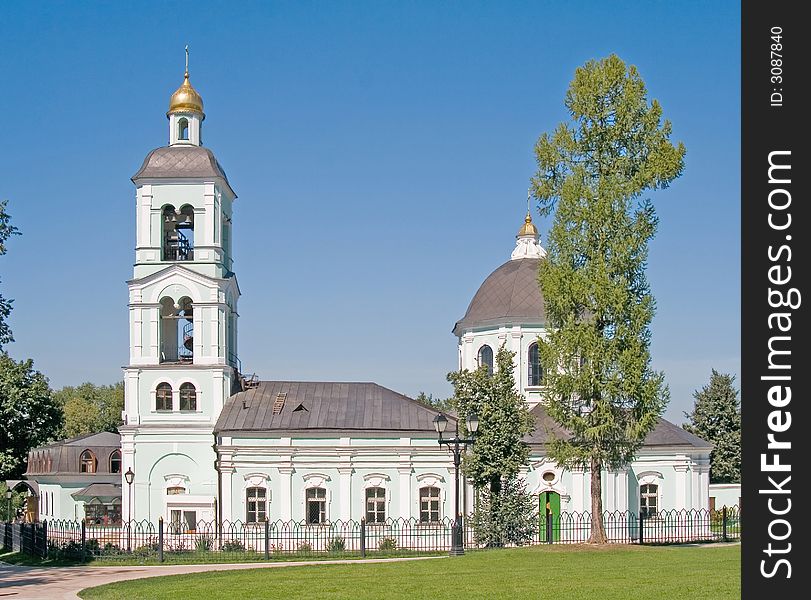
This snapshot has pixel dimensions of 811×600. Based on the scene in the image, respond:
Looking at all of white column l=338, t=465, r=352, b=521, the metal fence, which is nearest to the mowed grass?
the metal fence

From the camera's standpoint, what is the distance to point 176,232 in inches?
1555

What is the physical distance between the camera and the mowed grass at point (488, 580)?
1666 centimetres

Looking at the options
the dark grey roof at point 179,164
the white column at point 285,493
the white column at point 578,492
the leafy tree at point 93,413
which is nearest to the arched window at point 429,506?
the white column at point 285,493

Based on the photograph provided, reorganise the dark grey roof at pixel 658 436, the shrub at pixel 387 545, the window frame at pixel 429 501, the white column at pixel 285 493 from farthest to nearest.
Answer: the dark grey roof at pixel 658 436, the window frame at pixel 429 501, the white column at pixel 285 493, the shrub at pixel 387 545

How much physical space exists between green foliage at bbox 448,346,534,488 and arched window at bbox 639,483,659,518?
8030 millimetres

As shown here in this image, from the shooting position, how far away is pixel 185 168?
38938 millimetres

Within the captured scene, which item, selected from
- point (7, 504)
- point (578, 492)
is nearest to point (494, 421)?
point (578, 492)

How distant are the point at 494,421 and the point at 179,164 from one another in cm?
1494

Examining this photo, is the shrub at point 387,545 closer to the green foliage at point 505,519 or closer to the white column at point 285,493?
the green foliage at point 505,519

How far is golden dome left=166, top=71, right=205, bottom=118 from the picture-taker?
3991cm

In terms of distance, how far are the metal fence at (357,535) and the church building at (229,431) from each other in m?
0.85

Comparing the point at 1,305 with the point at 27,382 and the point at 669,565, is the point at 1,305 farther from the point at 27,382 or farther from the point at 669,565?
the point at 27,382
